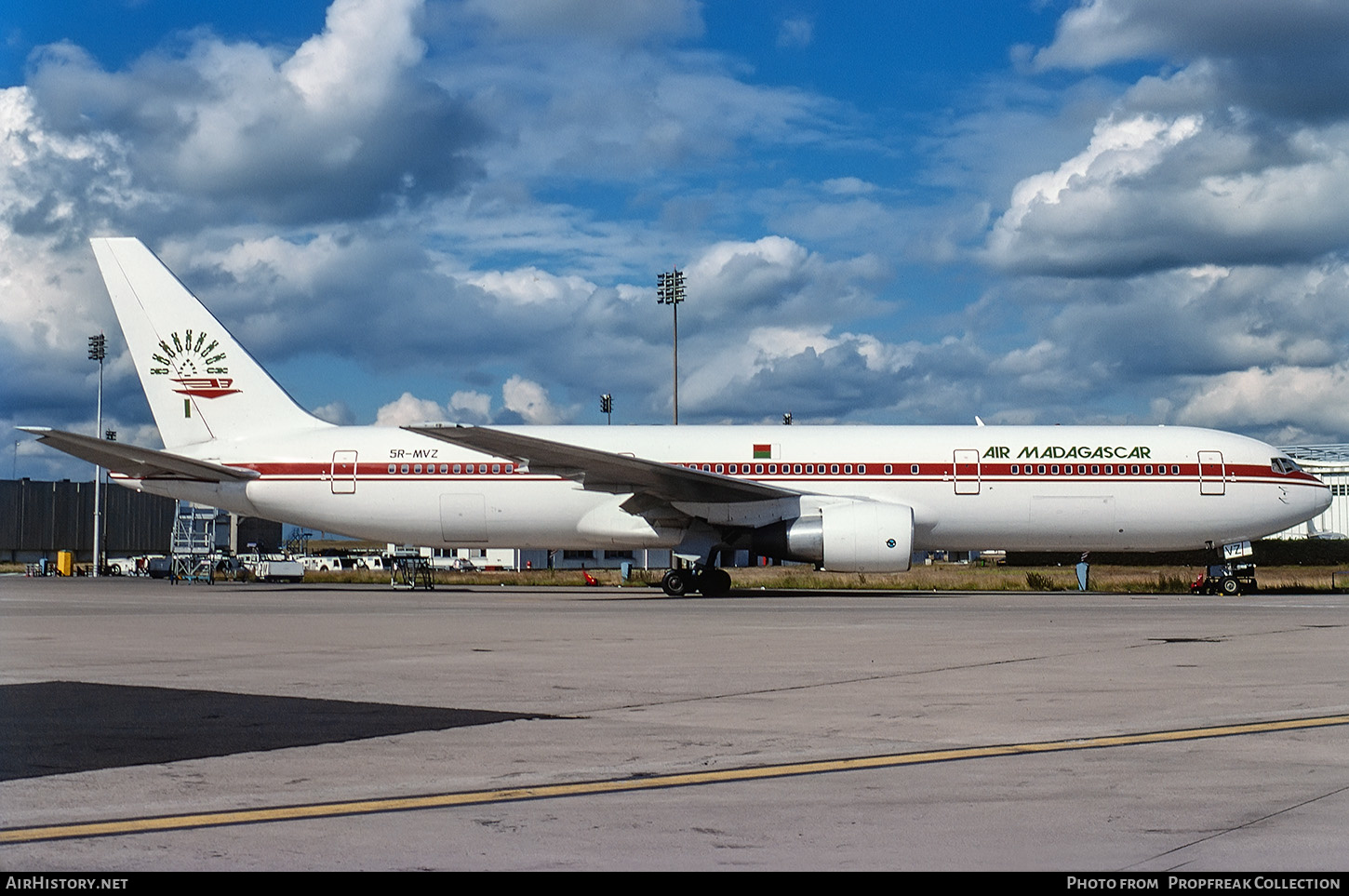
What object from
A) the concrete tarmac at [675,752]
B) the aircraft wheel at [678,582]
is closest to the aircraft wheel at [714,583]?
the aircraft wheel at [678,582]

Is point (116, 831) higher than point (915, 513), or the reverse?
point (915, 513)

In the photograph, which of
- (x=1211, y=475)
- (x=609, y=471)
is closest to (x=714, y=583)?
(x=609, y=471)

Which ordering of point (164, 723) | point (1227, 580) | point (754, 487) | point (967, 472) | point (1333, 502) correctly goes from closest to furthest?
1. point (164, 723)
2. point (754, 487)
3. point (967, 472)
4. point (1227, 580)
5. point (1333, 502)

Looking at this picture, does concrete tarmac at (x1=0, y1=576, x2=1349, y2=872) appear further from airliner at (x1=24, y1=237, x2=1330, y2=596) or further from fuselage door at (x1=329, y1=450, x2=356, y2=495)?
fuselage door at (x1=329, y1=450, x2=356, y2=495)

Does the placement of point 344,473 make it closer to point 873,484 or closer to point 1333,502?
point 873,484

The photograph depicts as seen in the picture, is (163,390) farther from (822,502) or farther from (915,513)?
(915,513)

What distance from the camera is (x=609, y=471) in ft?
83.4

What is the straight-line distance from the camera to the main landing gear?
2666 cm

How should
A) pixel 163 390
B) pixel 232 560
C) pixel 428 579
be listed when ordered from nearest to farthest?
pixel 163 390 < pixel 428 579 < pixel 232 560

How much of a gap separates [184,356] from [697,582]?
1381 centimetres

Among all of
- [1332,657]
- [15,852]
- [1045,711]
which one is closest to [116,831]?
[15,852]

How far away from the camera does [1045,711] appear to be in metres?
8.49

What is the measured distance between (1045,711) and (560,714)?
334cm
